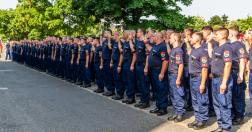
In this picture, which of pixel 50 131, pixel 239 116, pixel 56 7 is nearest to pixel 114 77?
pixel 50 131

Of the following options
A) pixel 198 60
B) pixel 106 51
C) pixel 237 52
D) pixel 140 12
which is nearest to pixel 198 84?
pixel 198 60

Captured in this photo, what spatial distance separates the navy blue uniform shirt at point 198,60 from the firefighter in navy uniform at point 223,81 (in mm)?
189

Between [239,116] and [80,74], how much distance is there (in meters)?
7.16

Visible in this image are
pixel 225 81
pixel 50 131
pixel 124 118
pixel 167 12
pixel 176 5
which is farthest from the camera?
pixel 176 5

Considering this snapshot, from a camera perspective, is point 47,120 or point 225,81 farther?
point 47,120

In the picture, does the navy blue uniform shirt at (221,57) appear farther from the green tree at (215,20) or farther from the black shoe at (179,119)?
the green tree at (215,20)

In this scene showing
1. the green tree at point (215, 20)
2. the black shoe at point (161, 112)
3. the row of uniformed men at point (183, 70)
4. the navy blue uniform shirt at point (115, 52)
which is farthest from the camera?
the green tree at point (215, 20)

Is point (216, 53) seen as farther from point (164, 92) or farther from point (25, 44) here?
point (25, 44)

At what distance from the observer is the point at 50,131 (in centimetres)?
494

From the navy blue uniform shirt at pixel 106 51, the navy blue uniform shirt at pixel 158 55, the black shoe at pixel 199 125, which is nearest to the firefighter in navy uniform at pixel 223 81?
the black shoe at pixel 199 125

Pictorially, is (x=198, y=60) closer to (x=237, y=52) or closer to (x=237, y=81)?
(x=237, y=52)

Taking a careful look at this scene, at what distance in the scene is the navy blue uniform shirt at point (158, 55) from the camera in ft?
19.4

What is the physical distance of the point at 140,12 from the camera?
19344 millimetres

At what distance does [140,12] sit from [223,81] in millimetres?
15543
